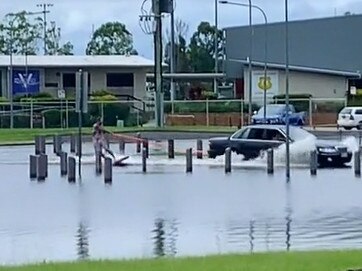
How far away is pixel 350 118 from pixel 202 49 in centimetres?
7910

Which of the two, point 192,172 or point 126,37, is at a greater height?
point 126,37

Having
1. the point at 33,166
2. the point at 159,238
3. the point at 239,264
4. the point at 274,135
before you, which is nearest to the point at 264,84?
the point at 274,135

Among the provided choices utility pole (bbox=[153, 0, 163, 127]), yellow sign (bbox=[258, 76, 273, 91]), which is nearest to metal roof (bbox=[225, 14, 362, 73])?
yellow sign (bbox=[258, 76, 273, 91])

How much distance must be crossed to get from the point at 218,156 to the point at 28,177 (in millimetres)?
8817

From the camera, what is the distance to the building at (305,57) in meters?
92.7

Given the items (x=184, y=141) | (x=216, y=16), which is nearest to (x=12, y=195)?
(x=184, y=141)

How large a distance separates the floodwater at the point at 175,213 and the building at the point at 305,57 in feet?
185

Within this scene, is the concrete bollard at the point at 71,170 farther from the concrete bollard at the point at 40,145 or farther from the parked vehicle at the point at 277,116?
the parked vehicle at the point at 277,116

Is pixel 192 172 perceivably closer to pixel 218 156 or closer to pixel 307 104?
pixel 218 156

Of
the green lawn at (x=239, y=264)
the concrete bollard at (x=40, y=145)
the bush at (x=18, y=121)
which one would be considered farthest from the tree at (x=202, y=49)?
the green lawn at (x=239, y=264)

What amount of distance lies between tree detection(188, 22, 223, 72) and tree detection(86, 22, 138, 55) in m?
7.79

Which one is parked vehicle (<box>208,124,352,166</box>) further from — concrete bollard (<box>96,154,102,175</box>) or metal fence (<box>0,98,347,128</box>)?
metal fence (<box>0,98,347,128</box>)

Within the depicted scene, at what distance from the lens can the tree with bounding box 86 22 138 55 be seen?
490 ft

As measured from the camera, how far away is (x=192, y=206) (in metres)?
24.1
